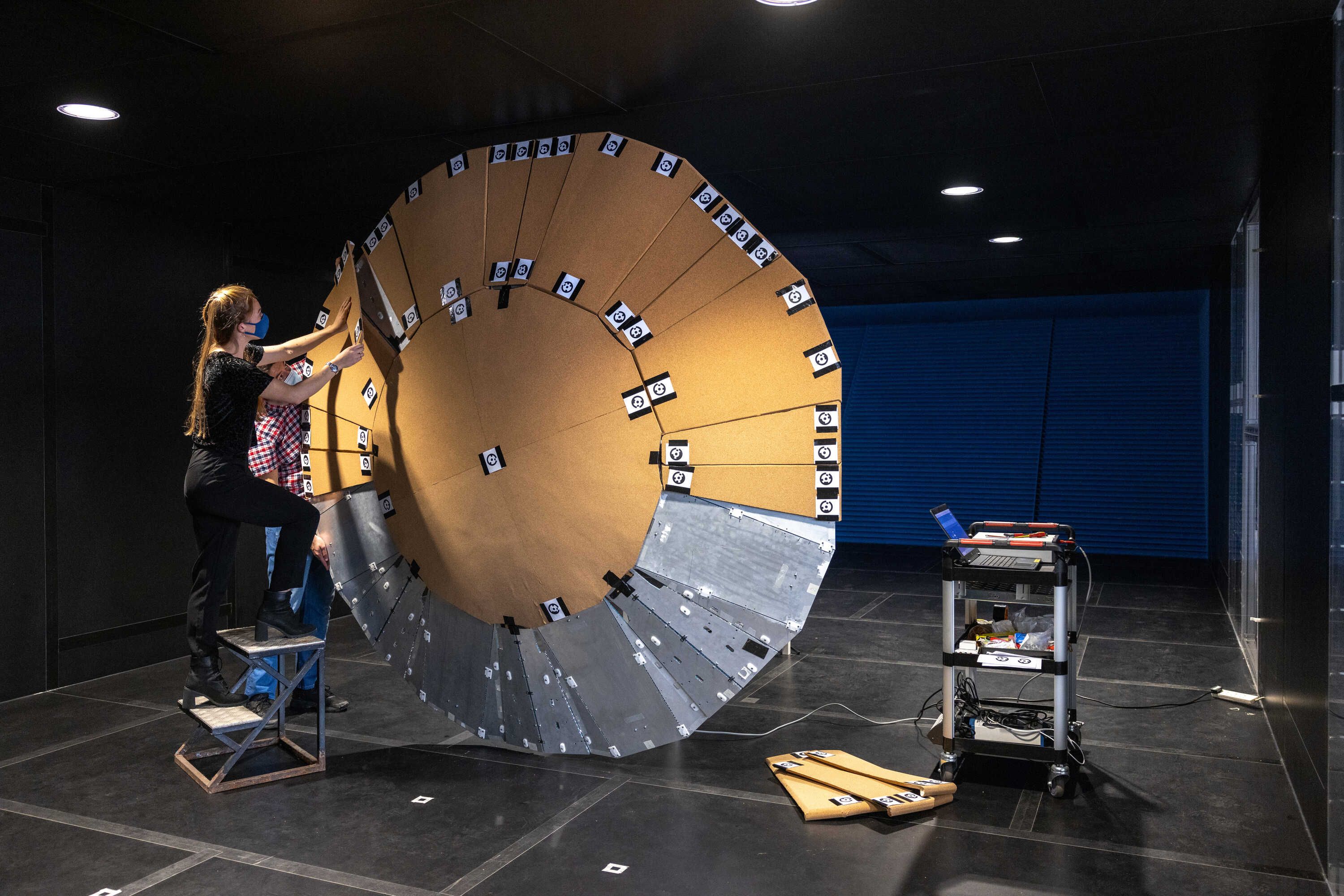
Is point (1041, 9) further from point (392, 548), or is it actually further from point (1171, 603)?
point (1171, 603)

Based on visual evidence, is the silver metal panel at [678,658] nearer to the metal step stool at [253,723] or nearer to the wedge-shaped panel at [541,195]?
the wedge-shaped panel at [541,195]

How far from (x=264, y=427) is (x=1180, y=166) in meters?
4.39

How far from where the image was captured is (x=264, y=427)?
458 centimetres

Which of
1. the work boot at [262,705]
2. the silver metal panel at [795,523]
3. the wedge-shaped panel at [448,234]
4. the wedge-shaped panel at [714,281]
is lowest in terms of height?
the work boot at [262,705]

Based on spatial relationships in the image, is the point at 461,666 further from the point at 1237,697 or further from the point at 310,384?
the point at 1237,697

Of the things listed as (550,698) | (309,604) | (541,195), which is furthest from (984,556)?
(309,604)

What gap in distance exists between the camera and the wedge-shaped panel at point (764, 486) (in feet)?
11.0

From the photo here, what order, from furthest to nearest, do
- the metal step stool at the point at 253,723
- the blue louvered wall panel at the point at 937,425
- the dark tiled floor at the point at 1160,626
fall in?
1. the blue louvered wall panel at the point at 937,425
2. the dark tiled floor at the point at 1160,626
3. the metal step stool at the point at 253,723

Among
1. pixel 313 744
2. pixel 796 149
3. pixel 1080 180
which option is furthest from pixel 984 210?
pixel 313 744

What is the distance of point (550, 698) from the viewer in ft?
12.5

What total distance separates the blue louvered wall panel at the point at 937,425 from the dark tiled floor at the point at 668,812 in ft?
16.9

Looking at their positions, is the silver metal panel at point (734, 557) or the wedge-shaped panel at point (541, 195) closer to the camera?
the silver metal panel at point (734, 557)

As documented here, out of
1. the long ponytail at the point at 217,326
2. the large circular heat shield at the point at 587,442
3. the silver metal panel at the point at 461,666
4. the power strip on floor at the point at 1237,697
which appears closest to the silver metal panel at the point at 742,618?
the large circular heat shield at the point at 587,442

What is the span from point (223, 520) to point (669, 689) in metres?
1.83
